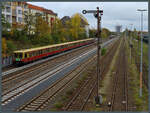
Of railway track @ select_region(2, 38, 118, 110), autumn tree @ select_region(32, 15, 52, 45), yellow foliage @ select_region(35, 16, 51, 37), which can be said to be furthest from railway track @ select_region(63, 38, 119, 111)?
yellow foliage @ select_region(35, 16, 51, 37)

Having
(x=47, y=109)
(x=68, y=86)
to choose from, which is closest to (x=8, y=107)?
(x=47, y=109)

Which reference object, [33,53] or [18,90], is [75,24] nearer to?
[33,53]

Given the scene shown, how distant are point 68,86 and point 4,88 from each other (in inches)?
272

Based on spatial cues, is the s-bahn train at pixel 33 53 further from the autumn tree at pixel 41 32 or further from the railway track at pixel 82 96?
the railway track at pixel 82 96

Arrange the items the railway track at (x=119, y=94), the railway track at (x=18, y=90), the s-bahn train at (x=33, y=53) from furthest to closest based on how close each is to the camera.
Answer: the s-bahn train at (x=33, y=53)
the railway track at (x=18, y=90)
the railway track at (x=119, y=94)

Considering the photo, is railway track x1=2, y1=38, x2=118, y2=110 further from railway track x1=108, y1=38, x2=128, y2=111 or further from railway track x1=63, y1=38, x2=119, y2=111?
railway track x1=108, y1=38, x2=128, y2=111

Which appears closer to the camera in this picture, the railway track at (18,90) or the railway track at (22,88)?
the railway track at (18,90)

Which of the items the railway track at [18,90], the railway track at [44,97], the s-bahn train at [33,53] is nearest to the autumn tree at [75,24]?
the s-bahn train at [33,53]

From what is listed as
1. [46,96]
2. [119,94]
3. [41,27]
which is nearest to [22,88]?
[46,96]

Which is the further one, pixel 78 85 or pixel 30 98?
pixel 78 85

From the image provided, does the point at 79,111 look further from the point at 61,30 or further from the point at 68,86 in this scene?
the point at 61,30

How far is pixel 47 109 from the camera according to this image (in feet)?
55.5

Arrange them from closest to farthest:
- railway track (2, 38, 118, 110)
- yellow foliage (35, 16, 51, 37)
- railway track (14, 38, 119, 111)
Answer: railway track (14, 38, 119, 111) < railway track (2, 38, 118, 110) < yellow foliage (35, 16, 51, 37)

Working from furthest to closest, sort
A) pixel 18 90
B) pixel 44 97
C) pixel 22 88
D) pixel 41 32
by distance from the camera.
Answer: pixel 41 32
pixel 22 88
pixel 18 90
pixel 44 97
